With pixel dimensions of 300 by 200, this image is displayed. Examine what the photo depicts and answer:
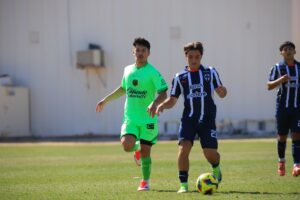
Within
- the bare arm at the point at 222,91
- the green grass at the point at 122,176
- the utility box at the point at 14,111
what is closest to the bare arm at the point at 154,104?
the bare arm at the point at 222,91

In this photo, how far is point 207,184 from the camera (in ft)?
29.5

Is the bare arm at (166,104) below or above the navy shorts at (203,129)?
above

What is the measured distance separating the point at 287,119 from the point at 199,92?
2.60m

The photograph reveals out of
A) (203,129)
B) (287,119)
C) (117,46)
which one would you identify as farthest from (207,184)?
(117,46)

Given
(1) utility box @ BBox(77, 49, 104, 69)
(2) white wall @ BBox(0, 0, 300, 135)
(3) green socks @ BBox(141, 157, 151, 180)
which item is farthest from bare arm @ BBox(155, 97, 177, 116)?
(1) utility box @ BBox(77, 49, 104, 69)

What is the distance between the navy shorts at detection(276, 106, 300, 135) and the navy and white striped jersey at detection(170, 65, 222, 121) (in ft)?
7.65

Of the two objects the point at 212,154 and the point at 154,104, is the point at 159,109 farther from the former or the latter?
the point at 212,154

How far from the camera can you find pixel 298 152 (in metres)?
11.4

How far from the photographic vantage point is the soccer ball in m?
8.98

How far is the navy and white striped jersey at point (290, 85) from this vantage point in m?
11.5

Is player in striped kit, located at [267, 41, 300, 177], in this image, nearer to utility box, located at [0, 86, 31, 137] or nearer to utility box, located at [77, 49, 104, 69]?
utility box, located at [77, 49, 104, 69]

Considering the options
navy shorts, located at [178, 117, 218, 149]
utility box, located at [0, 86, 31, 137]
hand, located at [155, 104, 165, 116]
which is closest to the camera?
hand, located at [155, 104, 165, 116]

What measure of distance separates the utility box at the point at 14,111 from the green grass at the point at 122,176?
418 inches

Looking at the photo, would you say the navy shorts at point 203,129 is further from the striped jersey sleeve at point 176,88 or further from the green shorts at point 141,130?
the green shorts at point 141,130
